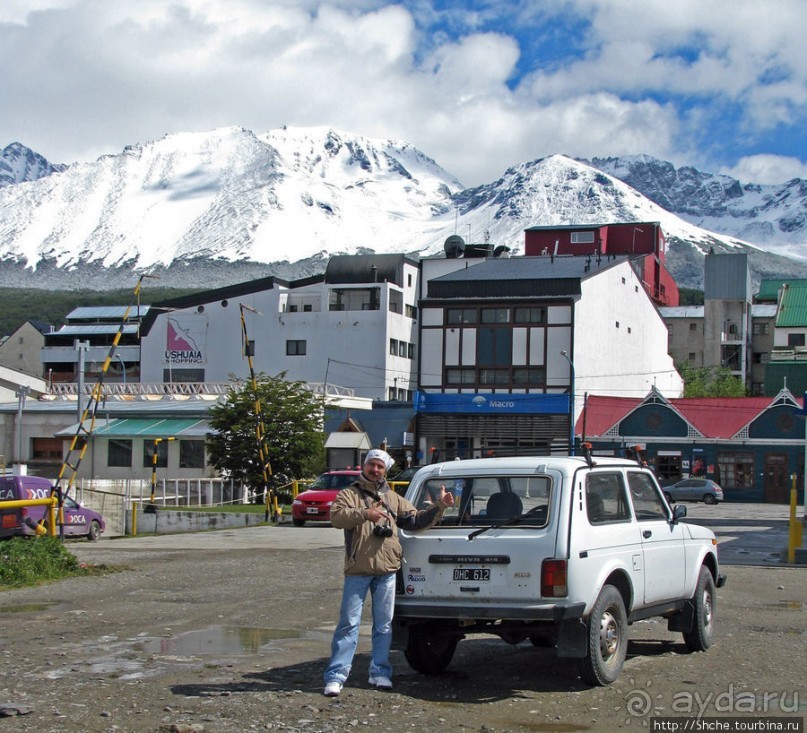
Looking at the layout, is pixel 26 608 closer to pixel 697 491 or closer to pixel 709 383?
pixel 697 491

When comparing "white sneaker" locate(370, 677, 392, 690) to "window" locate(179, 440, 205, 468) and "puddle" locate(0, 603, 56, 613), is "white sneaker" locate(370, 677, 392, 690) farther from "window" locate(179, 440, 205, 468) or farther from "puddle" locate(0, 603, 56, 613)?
"window" locate(179, 440, 205, 468)

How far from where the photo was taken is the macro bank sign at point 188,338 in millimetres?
90188

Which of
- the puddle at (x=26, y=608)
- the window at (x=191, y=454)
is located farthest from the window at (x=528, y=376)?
the puddle at (x=26, y=608)

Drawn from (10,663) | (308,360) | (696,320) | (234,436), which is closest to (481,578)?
(10,663)

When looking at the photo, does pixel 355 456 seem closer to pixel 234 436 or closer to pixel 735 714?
pixel 234 436

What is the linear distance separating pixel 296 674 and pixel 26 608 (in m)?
5.30

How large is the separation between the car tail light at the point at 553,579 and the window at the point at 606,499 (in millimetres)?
605

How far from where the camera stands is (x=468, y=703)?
833 centimetres

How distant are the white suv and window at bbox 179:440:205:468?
46185 mm

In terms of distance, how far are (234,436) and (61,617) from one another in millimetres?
27739

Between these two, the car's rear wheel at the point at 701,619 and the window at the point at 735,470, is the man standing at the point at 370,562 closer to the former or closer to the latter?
the car's rear wheel at the point at 701,619

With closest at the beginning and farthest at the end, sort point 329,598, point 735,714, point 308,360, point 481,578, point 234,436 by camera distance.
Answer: point 735,714, point 481,578, point 329,598, point 234,436, point 308,360

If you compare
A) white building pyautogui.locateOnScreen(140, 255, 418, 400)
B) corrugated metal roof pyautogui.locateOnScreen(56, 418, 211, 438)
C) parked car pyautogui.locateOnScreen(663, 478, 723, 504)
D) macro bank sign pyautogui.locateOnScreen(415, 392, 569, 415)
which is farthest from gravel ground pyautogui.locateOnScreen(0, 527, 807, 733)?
white building pyautogui.locateOnScreen(140, 255, 418, 400)

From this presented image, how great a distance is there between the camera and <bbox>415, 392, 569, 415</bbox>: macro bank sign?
6694cm
